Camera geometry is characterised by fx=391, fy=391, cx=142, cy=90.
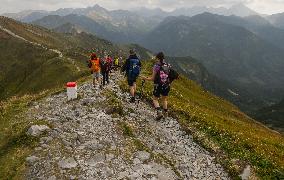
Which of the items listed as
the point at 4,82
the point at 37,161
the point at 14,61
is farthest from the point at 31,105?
the point at 14,61

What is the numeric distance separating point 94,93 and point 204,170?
12.3m

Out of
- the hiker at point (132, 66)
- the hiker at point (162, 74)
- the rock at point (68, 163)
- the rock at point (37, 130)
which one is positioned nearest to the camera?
the rock at point (68, 163)

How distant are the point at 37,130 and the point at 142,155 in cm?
646

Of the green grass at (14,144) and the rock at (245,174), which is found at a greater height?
the green grass at (14,144)

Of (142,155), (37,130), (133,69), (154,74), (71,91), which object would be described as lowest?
(142,155)

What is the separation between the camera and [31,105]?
1219 inches

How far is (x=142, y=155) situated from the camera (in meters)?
22.4

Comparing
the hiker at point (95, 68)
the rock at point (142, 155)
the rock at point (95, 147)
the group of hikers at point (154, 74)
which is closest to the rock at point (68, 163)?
the rock at point (95, 147)

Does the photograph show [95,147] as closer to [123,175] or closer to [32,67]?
[123,175]

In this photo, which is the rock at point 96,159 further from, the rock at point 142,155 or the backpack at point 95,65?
the backpack at point 95,65

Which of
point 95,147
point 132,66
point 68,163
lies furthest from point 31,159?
point 132,66

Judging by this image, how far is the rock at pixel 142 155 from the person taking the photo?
72.2 feet

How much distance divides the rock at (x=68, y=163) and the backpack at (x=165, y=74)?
825 cm

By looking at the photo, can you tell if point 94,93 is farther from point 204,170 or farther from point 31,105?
point 204,170
